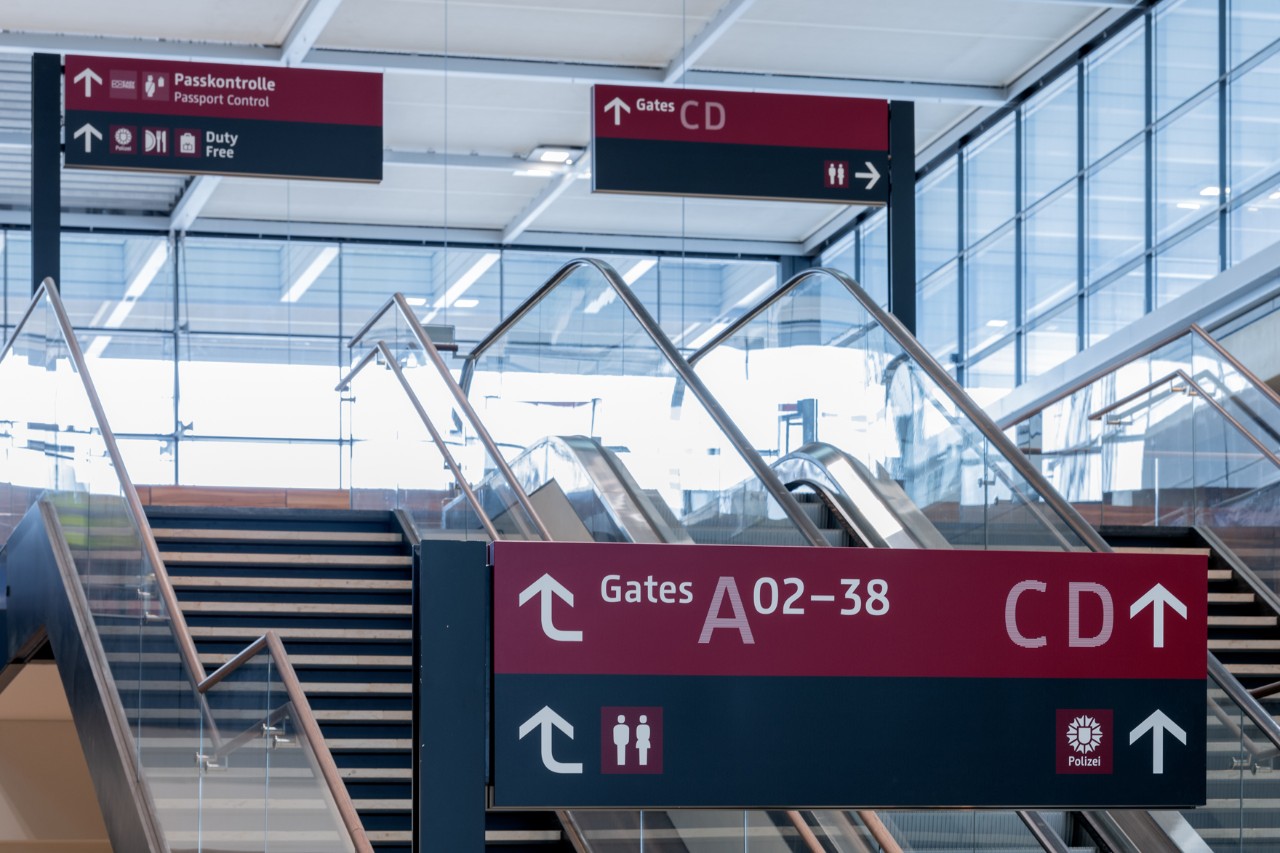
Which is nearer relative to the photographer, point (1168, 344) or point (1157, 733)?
point (1157, 733)

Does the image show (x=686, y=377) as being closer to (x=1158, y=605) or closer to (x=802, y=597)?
(x=1158, y=605)

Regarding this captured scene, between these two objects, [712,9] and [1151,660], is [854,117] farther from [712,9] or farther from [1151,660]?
[1151,660]

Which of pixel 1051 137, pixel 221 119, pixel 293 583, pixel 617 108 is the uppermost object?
pixel 1051 137

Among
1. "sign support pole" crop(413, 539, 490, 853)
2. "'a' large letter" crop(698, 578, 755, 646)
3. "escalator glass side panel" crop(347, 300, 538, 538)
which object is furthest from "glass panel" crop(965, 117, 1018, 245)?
"sign support pole" crop(413, 539, 490, 853)

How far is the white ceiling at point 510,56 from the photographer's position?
1498 cm

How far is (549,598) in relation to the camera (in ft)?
10.5

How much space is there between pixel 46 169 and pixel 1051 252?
9.87 meters

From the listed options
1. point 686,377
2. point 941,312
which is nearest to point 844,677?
point 686,377

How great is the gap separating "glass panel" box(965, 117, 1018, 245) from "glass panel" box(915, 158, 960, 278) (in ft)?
0.93

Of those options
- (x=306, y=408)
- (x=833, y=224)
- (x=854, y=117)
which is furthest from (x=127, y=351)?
(x=854, y=117)

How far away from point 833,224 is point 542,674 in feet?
65.7

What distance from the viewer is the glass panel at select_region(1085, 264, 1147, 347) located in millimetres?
16031

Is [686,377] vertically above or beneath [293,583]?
above

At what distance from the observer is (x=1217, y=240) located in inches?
584
